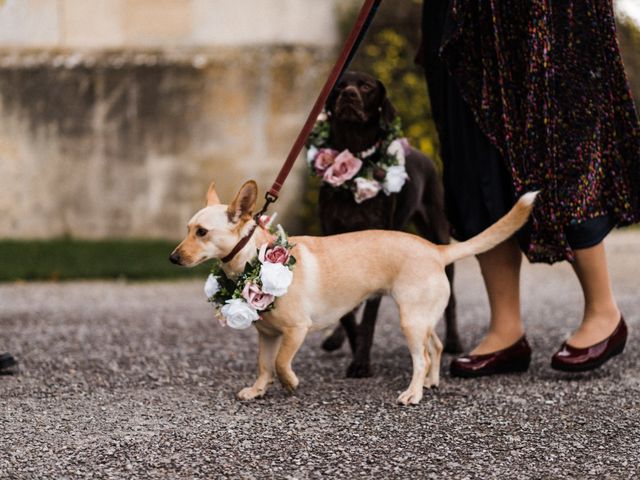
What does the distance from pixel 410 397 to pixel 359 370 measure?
1.70 feet

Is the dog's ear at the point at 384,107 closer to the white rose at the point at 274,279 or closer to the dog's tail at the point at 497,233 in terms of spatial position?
the dog's tail at the point at 497,233

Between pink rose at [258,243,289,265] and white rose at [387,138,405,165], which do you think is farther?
white rose at [387,138,405,165]

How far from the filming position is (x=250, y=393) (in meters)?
3.10

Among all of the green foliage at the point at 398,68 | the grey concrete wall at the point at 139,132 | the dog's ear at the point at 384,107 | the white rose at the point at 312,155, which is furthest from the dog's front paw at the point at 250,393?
the grey concrete wall at the point at 139,132

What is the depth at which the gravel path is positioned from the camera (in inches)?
92.6

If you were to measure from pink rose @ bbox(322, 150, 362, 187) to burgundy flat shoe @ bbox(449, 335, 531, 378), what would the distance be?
89 cm

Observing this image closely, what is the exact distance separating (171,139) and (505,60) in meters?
6.11

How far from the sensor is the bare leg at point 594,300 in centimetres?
335

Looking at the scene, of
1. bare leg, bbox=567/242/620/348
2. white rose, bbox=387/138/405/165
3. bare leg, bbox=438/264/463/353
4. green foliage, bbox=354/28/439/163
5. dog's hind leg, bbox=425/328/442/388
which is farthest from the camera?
green foliage, bbox=354/28/439/163

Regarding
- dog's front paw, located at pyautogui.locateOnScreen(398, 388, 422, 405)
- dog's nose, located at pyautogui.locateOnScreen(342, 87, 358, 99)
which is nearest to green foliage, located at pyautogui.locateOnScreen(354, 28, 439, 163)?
dog's nose, located at pyautogui.locateOnScreen(342, 87, 358, 99)

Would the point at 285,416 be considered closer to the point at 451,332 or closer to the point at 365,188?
the point at 365,188

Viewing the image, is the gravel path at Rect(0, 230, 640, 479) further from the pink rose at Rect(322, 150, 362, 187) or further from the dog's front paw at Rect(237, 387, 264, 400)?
the pink rose at Rect(322, 150, 362, 187)

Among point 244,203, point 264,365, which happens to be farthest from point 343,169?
point 264,365

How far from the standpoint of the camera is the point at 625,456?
242 cm
